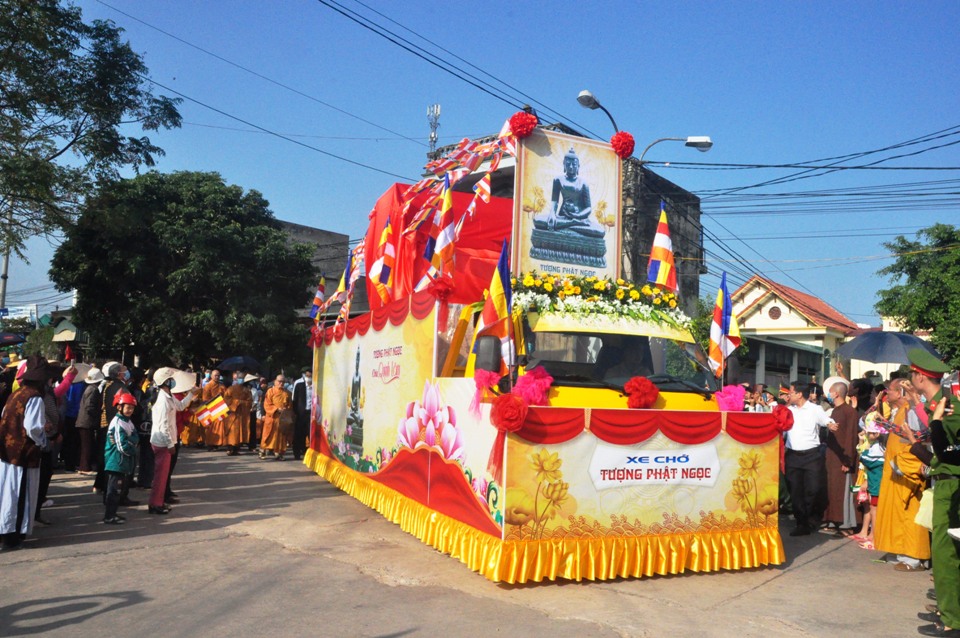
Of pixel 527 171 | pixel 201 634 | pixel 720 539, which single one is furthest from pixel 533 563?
pixel 527 171

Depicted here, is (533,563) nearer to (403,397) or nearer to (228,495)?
(403,397)

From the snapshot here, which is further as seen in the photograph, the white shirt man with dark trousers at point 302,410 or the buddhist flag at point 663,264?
the white shirt man with dark trousers at point 302,410

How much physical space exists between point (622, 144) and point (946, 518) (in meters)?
5.04

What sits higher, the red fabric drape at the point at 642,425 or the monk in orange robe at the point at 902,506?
the red fabric drape at the point at 642,425

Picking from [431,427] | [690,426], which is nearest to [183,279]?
[431,427]

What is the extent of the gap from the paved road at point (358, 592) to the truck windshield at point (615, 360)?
1.80 metres

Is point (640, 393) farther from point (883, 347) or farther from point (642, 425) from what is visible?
point (883, 347)

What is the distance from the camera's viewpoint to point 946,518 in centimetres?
529

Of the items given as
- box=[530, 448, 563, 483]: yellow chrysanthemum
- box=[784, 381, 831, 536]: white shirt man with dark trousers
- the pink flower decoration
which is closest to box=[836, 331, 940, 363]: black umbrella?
box=[784, 381, 831, 536]: white shirt man with dark trousers

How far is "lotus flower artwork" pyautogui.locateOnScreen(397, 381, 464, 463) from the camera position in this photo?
293 inches

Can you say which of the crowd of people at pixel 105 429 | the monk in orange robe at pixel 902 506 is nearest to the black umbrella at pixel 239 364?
the crowd of people at pixel 105 429

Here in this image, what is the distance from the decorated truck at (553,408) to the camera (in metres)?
6.33

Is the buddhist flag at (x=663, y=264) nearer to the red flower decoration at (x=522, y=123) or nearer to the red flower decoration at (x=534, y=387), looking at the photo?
the red flower decoration at (x=522, y=123)

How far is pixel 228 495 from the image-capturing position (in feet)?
37.0
